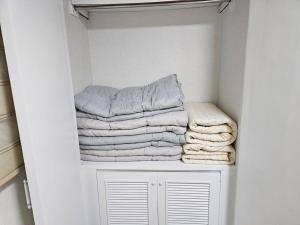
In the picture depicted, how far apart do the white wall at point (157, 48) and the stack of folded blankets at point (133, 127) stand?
395 millimetres

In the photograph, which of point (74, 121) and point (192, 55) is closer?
point (74, 121)

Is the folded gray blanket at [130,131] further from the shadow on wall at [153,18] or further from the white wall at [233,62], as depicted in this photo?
the shadow on wall at [153,18]

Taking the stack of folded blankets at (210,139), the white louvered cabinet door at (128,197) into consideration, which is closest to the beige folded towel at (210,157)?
the stack of folded blankets at (210,139)

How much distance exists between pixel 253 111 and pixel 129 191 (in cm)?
79

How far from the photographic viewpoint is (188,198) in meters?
1.15

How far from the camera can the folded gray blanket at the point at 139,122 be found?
1068 millimetres

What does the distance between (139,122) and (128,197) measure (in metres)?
0.45

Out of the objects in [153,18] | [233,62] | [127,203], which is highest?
[153,18]

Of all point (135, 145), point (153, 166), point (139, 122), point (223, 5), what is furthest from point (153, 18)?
point (153, 166)

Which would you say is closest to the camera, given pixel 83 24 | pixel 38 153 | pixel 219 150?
pixel 38 153

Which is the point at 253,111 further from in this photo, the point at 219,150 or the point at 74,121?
the point at 74,121

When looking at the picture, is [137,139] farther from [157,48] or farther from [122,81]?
[157,48]

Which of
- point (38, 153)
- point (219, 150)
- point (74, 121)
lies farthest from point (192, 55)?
point (38, 153)

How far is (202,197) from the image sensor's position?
3.74ft
